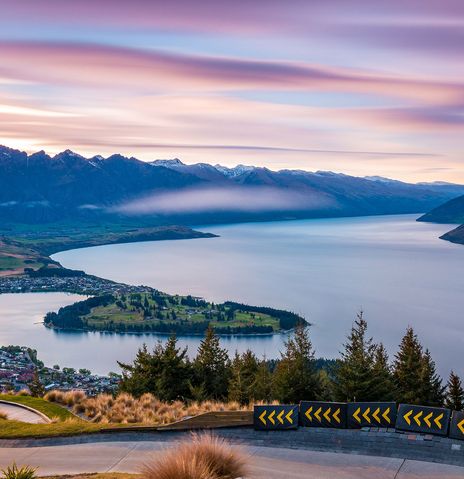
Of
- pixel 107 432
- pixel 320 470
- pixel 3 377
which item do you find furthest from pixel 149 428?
pixel 3 377

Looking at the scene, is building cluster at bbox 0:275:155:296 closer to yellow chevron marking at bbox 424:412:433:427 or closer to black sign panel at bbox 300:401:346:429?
black sign panel at bbox 300:401:346:429

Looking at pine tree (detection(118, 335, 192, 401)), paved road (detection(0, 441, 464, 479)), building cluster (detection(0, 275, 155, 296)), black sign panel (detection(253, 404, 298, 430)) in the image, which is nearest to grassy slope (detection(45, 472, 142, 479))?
paved road (detection(0, 441, 464, 479))

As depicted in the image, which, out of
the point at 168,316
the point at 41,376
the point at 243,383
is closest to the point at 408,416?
the point at 243,383

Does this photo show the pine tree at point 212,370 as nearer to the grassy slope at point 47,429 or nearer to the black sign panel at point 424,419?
the grassy slope at point 47,429

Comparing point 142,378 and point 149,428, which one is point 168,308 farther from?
point 149,428

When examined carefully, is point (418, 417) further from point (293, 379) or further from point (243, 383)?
point (243, 383)

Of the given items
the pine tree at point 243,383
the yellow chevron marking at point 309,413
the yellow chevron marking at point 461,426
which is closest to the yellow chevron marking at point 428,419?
the yellow chevron marking at point 461,426
